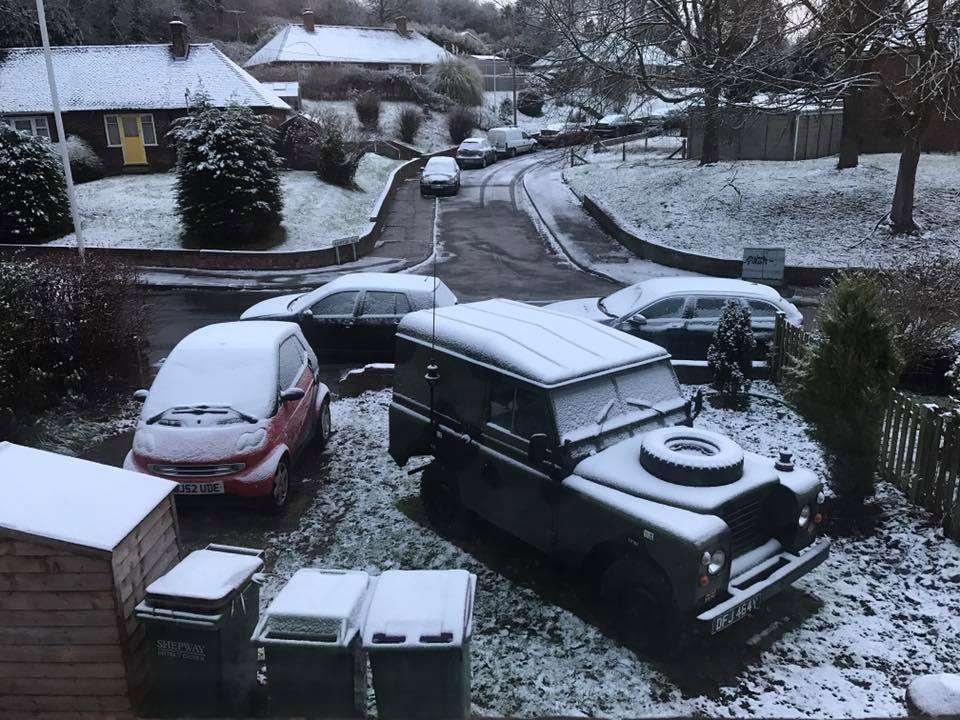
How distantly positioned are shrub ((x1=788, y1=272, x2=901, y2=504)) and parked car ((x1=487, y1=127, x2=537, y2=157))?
3688 cm

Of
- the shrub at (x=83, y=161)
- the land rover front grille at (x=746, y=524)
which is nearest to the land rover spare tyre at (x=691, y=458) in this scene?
the land rover front grille at (x=746, y=524)

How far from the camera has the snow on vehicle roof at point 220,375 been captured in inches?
320

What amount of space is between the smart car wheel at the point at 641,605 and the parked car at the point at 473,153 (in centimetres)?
3530

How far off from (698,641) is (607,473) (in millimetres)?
1499

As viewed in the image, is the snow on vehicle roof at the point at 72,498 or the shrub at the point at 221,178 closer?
the snow on vehicle roof at the point at 72,498

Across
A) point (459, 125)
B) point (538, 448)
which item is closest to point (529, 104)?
point (459, 125)

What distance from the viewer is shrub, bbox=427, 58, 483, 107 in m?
49.3

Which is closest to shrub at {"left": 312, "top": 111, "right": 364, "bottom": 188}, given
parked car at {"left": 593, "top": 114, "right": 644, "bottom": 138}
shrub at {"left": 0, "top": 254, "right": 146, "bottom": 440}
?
shrub at {"left": 0, "top": 254, "right": 146, "bottom": 440}

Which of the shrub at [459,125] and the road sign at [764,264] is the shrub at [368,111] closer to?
the shrub at [459,125]

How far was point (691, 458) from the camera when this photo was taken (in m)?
6.01

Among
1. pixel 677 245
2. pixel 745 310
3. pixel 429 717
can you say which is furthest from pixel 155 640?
pixel 677 245

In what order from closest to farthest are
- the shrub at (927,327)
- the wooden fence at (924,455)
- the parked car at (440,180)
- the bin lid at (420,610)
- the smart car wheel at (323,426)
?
1. the bin lid at (420,610)
2. the wooden fence at (924,455)
3. the smart car wheel at (323,426)
4. the shrub at (927,327)
5. the parked car at (440,180)

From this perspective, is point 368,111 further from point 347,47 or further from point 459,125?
point 347,47

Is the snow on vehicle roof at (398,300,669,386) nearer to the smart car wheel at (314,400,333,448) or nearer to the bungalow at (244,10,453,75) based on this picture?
the smart car wheel at (314,400,333,448)
